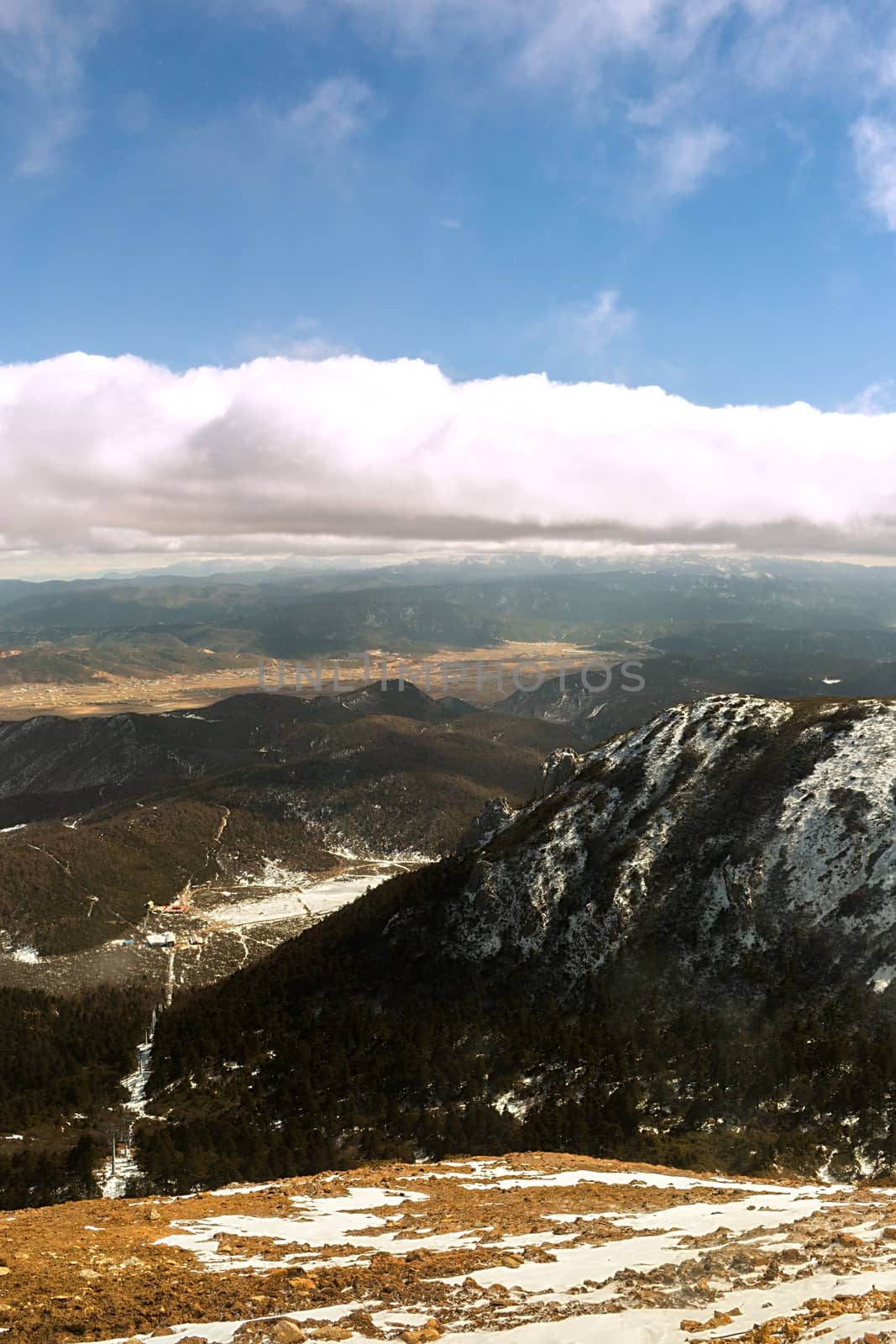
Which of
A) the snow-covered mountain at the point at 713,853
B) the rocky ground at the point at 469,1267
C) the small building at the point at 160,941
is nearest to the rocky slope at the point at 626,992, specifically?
the snow-covered mountain at the point at 713,853

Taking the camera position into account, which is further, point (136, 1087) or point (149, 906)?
point (149, 906)

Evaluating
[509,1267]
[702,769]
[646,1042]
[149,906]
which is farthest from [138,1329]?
[149,906]

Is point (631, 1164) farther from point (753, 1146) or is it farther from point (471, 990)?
point (471, 990)

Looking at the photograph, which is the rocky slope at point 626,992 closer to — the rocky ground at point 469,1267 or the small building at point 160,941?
the rocky ground at point 469,1267

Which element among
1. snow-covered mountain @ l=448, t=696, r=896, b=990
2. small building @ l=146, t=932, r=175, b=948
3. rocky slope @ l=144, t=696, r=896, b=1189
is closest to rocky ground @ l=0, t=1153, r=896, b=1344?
rocky slope @ l=144, t=696, r=896, b=1189

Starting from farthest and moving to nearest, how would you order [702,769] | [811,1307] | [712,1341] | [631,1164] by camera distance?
[702,769] < [631,1164] < [811,1307] < [712,1341]

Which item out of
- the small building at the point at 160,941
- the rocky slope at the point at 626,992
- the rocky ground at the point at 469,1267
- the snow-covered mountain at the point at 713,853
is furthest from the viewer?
the small building at the point at 160,941

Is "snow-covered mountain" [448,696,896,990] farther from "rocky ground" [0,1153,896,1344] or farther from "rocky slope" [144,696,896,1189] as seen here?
"rocky ground" [0,1153,896,1344]

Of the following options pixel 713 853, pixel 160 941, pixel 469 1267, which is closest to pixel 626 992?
pixel 713 853
